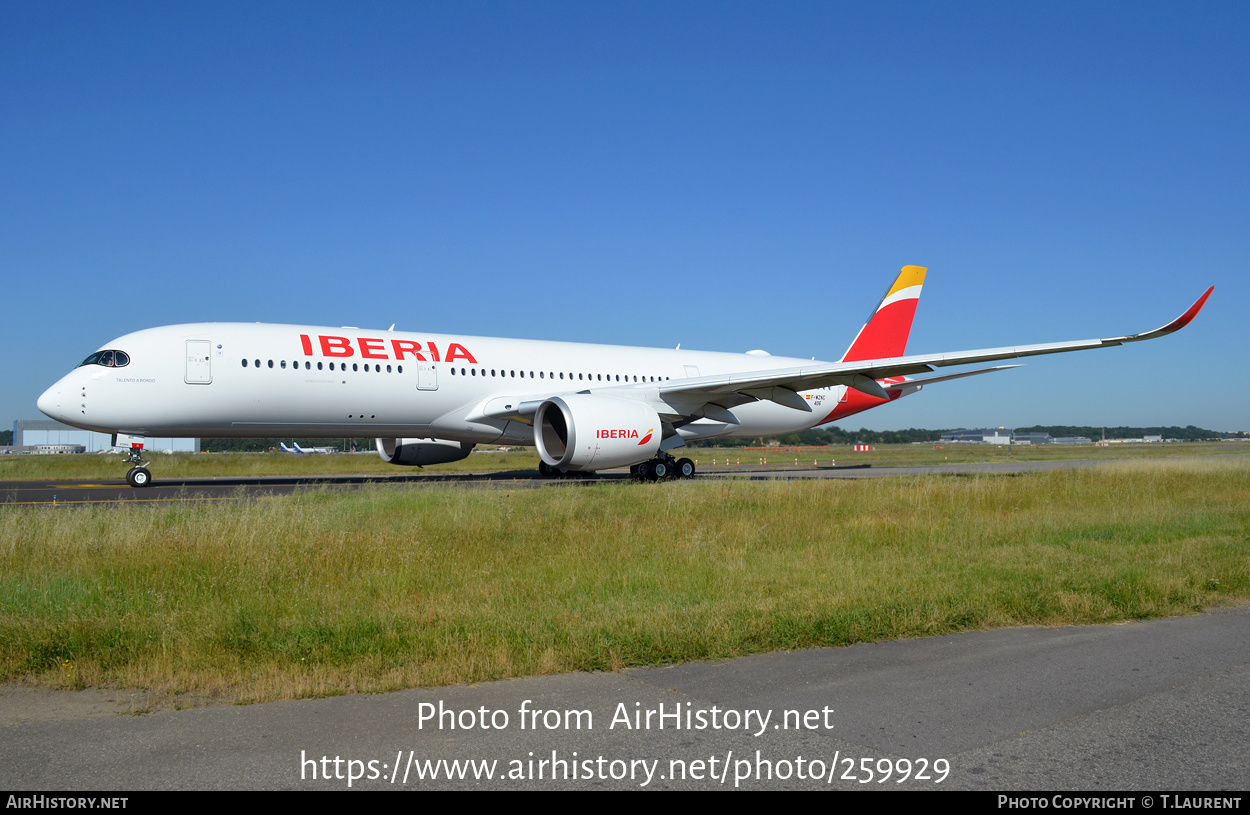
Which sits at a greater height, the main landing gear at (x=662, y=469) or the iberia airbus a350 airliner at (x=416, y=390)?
the iberia airbus a350 airliner at (x=416, y=390)

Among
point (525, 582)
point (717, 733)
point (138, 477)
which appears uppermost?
point (138, 477)

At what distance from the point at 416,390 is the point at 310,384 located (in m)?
2.20

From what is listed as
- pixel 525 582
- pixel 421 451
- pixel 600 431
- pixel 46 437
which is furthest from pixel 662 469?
pixel 46 437

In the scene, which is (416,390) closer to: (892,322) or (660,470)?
(660,470)

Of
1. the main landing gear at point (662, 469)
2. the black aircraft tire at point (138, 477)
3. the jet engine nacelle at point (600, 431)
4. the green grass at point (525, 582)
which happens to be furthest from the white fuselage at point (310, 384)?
the green grass at point (525, 582)

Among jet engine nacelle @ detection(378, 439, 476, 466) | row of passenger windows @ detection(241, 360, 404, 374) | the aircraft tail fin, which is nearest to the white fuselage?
row of passenger windows @ detection(241, 360, 404, 374)

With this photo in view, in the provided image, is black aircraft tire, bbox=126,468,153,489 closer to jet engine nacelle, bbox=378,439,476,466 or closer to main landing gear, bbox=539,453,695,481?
jet engine nacelle, bbox=378,439,476,466

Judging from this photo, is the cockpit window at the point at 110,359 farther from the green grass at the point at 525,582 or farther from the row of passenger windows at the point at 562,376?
the green grass at the point at 525,582

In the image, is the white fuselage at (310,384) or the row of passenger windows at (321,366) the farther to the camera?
the row of passenger windows at (321,366)

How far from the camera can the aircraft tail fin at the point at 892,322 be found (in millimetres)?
26328

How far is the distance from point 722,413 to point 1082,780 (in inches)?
695

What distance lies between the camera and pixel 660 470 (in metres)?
19.8

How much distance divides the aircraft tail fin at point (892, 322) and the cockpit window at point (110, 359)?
62.9 ft
